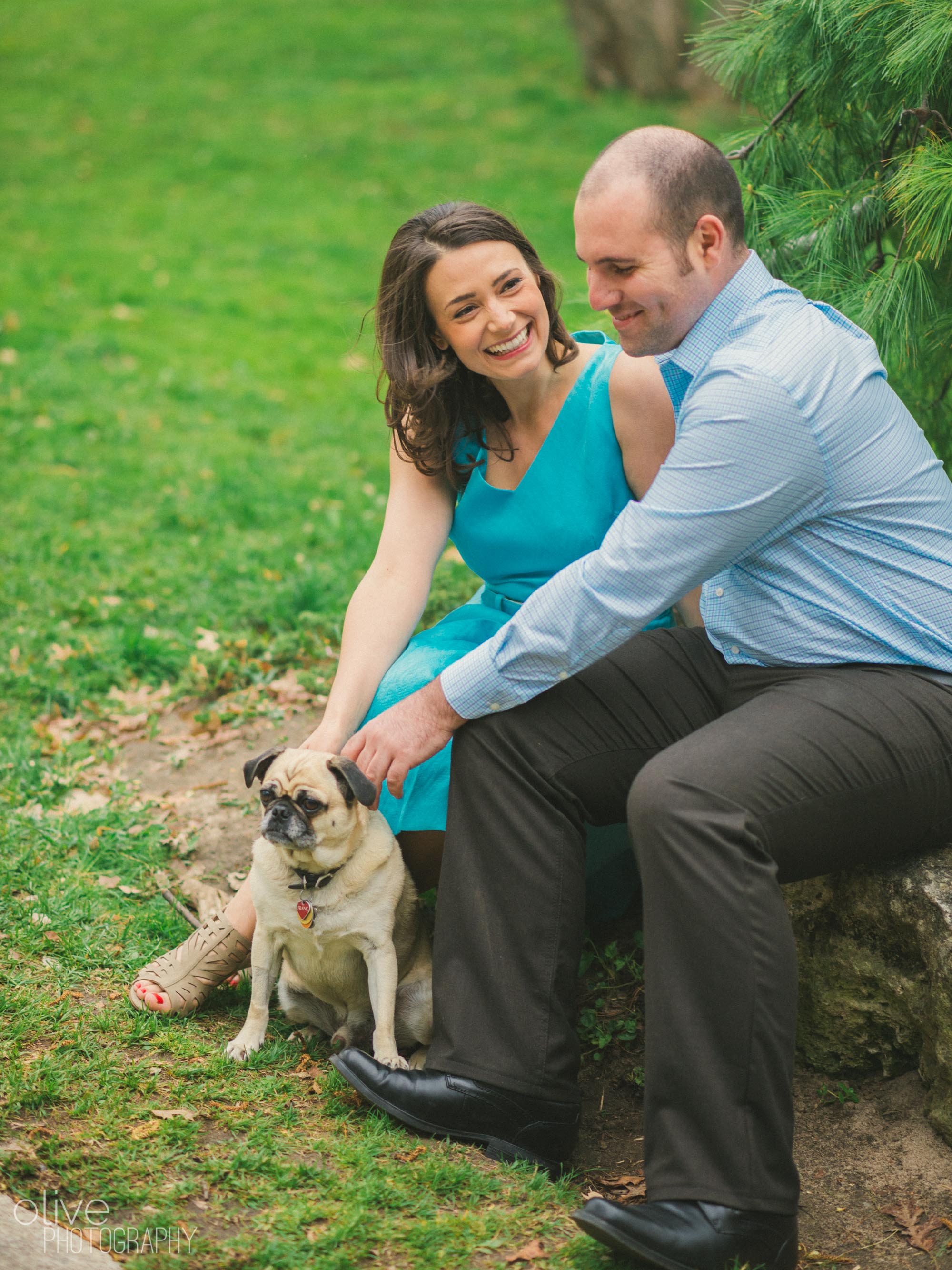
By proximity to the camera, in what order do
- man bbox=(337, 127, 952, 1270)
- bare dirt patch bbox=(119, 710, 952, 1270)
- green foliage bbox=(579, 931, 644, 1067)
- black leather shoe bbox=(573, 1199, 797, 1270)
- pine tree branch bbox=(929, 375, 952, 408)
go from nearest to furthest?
black leather shoe bbox=(573, 1199, 797, 1270) → man bbox=(337, 127, 952, 1270) → bare dirt patch bbox=(119, 710, 952, 1270) → green foliage bbox=(579, 931, 644, 1067) → pine tree branch bbox=(929, 375, 952, 408)

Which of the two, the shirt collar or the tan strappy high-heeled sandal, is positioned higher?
the shirt collar

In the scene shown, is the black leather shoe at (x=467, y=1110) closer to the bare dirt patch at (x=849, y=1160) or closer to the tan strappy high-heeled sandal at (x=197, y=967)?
the bare dirt patch at (x=849, y=1160)

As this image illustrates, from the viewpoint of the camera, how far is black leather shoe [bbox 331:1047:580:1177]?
270 cm

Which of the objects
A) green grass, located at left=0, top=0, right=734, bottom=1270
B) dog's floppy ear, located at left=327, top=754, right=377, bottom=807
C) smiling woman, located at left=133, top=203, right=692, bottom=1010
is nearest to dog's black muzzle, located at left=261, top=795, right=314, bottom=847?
dog's floppy ear, located at left=327, top=754, right=377, bottom=807

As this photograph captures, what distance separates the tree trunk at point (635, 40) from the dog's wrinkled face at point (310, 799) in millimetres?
13333

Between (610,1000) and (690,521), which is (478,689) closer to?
(690,521)

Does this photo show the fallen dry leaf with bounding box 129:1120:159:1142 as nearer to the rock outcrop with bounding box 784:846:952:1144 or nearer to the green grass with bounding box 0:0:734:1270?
the green grass with bounding box 0:0:734:1270

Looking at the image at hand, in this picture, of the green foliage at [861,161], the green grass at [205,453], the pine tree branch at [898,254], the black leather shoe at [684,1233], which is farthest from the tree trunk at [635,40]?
the black leather shoe at [684,1233]

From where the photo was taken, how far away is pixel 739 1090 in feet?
7.58

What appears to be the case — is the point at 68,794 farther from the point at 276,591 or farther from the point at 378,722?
the point at 378,722

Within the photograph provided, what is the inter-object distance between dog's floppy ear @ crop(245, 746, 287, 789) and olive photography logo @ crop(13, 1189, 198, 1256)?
1.08m

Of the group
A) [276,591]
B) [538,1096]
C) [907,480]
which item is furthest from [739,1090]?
[276,591]

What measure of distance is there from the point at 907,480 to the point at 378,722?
1363mm

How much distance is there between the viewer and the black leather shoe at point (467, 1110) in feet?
8.86
